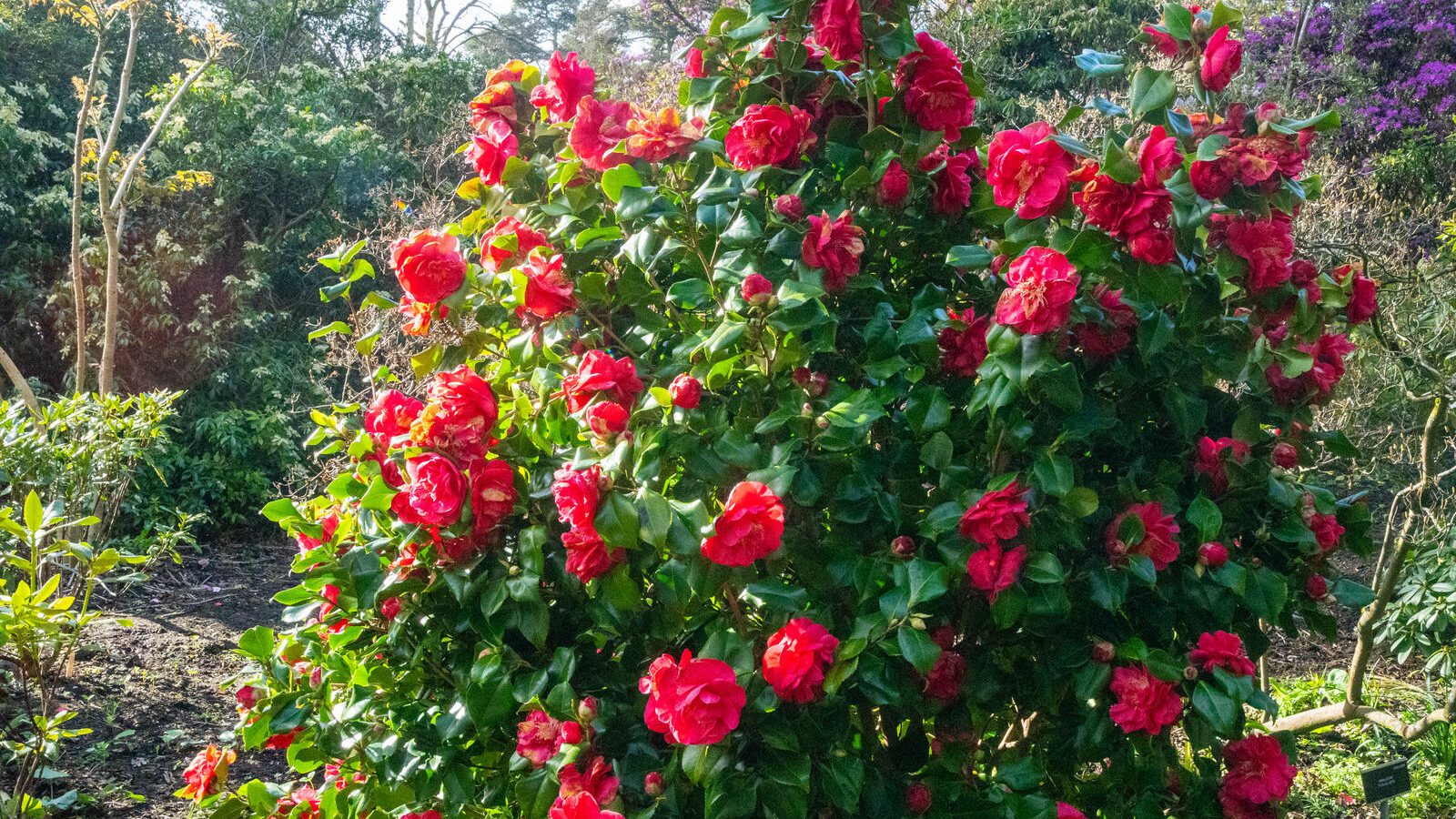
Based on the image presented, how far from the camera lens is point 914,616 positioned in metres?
1.25

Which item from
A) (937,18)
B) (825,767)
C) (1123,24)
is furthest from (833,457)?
(1123,24)

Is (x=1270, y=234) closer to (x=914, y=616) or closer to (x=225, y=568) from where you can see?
(x=914, y=616)

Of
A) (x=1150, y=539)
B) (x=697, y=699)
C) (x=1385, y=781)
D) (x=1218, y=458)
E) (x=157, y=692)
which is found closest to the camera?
(x=697, y=699)

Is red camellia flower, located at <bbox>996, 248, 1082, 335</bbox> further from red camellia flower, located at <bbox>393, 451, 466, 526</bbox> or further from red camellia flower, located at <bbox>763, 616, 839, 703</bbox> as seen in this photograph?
red camellia flower, located at <bbox>393, 451, 466, 526</bbox>

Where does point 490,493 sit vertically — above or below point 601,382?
below

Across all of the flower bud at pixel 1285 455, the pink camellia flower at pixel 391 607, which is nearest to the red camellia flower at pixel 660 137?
the pink camellia flower at pixel 391 607

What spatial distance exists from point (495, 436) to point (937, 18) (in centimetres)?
871

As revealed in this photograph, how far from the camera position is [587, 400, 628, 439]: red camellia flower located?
1223 mm

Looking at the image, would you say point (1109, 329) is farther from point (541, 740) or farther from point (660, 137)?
point (541, 740)

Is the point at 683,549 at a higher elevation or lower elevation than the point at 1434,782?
higher

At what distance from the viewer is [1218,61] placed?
51.9 inches

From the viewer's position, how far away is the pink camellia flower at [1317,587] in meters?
1.51

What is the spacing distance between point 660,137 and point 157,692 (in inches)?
139

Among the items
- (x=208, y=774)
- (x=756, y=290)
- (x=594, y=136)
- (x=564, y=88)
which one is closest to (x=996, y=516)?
(x=756, y=290)
